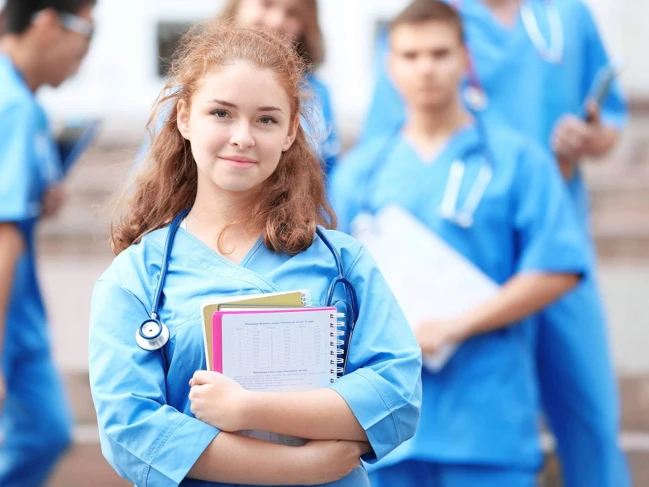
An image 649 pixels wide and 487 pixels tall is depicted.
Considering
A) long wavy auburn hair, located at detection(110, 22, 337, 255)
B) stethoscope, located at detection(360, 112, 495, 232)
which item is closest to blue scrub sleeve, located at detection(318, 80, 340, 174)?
stethoscope, located at detection(360, 112, 495, 232)

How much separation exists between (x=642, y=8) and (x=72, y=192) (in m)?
4.11

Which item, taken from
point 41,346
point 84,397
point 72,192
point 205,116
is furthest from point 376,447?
point 72,192

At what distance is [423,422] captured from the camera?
2658 mm

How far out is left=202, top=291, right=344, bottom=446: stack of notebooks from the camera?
1.51m

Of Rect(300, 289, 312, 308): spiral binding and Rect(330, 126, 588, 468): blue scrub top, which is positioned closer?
Rect(300, 289, 312, 308): spiral binding

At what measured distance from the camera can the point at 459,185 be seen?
2.70 meters

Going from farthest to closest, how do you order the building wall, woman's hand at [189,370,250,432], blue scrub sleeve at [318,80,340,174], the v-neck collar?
the building wall < blue scrub sleeve at [318,80,340,174] < the v-neck collar < woman's hand at [189,370,250,432]

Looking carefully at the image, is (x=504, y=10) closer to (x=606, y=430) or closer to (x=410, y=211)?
(x=410, y=211)

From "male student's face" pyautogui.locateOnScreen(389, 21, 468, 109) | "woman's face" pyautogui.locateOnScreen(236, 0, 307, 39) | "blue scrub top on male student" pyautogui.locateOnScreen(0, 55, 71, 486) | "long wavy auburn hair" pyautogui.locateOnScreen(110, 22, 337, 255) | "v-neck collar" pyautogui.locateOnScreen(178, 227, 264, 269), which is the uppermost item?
"woman's face" pyautogui.locateOnScreen(236, 0, 307, 39)

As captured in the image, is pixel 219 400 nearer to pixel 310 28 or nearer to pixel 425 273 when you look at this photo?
pixel 425 273

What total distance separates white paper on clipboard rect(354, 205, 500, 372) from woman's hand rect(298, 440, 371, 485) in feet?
3.63

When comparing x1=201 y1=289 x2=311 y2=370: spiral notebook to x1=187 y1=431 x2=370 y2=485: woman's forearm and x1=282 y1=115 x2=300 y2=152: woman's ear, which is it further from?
x1=282 y1=115 x2=300 y2=152: woman's ear

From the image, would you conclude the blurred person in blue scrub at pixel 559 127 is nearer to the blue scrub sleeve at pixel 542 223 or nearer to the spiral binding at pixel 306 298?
the blue scrub sleeve at pixel 542 223

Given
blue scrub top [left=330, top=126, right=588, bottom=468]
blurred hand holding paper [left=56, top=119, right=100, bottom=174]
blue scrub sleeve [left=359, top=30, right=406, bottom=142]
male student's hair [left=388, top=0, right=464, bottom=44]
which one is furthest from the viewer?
blurred hand holding paper [left=56, top=119, right=100, bottom=174]
